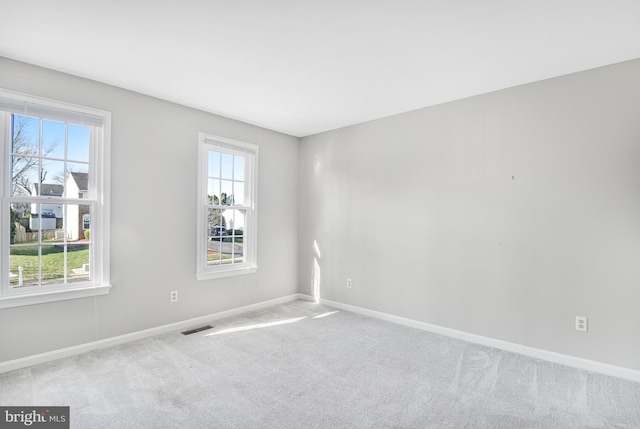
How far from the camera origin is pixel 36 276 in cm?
281

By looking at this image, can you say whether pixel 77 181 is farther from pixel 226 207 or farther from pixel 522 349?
pixel 522 349

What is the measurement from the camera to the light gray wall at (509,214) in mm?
2672

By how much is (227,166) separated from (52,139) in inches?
70.9

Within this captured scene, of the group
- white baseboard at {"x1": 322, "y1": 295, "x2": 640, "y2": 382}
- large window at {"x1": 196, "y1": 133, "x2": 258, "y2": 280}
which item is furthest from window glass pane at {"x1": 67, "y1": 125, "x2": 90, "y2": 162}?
white baseboard at {"x1": 322, "y1": 295, "x2": 640, "y2": 382}

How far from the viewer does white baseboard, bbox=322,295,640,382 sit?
264 cm

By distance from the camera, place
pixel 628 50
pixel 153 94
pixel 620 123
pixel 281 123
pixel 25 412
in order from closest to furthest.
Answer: pixel 25 412, pixel 628 50, pixel 620 123, pixel 153 94, pixel 281 123

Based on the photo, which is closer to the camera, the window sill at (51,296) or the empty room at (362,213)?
the empty room at (362,213)

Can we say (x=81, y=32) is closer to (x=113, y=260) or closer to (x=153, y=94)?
(x=153, y=94)

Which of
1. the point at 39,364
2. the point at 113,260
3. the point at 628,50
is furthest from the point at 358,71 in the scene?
the point at 39,364

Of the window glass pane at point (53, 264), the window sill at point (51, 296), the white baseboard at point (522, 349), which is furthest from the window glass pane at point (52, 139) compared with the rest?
the white baseboard at point (522, 349)

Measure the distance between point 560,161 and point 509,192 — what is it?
1.60ft

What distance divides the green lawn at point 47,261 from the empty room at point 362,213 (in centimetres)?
2

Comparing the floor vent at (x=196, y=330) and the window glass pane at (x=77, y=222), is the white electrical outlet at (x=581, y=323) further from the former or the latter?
the window glass pane at (x=77, y=222)

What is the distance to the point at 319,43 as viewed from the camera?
2428 mm
